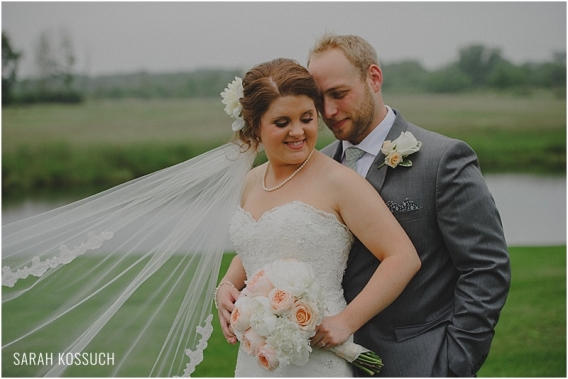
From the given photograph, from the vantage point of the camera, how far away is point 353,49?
3211 mm

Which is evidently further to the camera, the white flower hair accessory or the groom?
the white flower hair accessory

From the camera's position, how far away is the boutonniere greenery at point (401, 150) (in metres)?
2.94

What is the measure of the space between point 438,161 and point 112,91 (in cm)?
1468

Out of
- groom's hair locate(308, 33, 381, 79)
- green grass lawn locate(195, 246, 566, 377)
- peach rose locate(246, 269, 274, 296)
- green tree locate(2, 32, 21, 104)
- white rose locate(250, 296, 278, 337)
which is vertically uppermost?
groom's hair locate(308, 33, 381, 79)

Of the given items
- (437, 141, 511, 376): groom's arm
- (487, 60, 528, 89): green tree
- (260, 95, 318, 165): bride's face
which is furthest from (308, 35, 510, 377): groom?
(487, 60, 528, 89): green tree

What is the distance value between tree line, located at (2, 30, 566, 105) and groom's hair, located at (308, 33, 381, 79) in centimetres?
1261

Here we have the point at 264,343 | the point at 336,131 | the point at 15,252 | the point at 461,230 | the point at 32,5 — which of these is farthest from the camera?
the point at 32,5

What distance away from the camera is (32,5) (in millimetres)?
15727

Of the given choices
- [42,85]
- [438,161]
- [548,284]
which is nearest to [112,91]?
[42,85]

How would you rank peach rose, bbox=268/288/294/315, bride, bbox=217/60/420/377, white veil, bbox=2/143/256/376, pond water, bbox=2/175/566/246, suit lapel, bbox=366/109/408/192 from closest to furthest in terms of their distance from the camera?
peach rose, bbox=268/288/294/315 < bride, bbox=217/60/420/377 < suit lapel, bbox=366/109/408/192 < white veil, bbox=2/143/256/376 < pond water, bbox=2/175/566/246

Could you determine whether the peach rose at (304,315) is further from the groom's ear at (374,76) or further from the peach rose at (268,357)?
the groom's ear at (374,76)

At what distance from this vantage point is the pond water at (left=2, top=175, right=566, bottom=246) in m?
14.4

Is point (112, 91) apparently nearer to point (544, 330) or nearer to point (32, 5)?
point (32, 5)

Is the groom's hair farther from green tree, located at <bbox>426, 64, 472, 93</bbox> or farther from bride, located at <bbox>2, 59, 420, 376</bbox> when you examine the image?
green tree, located at <bbox>426, 64, 472, 93</bbox>
